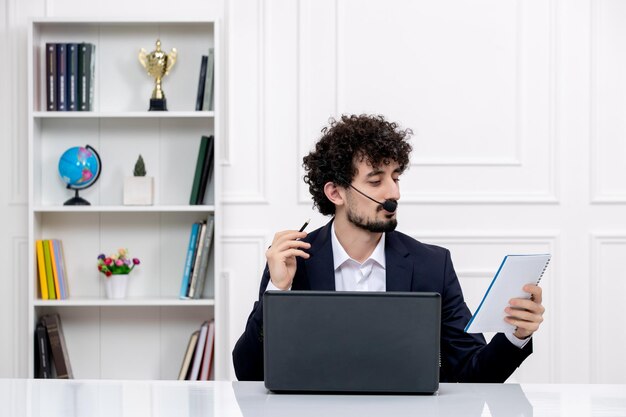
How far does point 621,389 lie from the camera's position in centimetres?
159

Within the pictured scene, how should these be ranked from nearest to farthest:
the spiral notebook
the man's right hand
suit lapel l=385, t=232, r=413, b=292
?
the spiral notebook
the man's right hand
suit lapel l=385, t=232, r=413, b=292

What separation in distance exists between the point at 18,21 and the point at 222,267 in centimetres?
137

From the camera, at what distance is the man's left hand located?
171 cm

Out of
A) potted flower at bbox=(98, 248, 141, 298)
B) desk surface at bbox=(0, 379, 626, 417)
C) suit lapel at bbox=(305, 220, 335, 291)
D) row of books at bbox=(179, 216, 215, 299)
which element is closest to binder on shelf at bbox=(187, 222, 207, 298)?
row of books at bbox=(179, 216, 215, 299)

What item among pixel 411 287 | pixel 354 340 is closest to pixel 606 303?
pixel 411 287

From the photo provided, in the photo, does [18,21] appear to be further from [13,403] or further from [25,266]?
[13,403]

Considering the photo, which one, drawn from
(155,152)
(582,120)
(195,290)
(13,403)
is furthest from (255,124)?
(13,403)

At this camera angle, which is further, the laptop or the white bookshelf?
the white bookshelf

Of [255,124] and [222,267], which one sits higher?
[255,124]

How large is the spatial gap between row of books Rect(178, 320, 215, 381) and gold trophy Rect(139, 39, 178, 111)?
0.94 m

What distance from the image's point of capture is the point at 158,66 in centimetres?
329

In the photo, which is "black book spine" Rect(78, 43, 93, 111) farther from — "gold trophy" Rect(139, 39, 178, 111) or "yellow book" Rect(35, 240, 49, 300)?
"yellow book" Rect(35, 240, 49, 300)

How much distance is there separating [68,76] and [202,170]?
672 mm

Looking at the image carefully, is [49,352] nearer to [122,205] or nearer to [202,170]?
[122,205]
